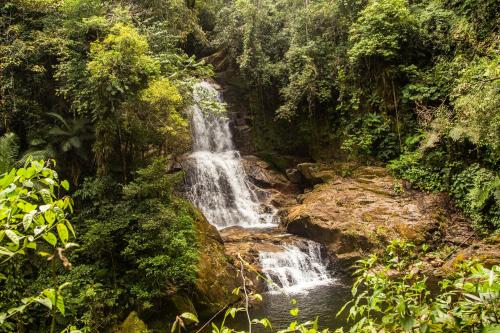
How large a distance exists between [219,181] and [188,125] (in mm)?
5060

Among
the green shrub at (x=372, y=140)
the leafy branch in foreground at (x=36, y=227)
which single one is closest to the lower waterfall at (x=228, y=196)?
the green shrub at (x=372, y=140)

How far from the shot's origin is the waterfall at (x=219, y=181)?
16109mm

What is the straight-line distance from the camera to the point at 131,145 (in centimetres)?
1145

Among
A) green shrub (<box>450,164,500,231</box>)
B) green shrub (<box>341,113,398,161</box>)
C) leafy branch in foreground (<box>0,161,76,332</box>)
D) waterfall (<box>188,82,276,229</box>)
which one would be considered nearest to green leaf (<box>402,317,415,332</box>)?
leafy branch in foreground (<box>0,161,76,332</box>)

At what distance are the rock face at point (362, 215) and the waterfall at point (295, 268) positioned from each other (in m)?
0.74

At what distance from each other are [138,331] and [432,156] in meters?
12.0

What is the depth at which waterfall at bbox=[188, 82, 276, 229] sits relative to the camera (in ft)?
52.9

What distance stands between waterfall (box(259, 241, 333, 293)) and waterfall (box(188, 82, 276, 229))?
137 inches

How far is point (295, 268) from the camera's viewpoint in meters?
11.6

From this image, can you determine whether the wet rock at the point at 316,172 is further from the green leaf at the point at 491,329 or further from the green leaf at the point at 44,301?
the green leaf at the point at 44,301

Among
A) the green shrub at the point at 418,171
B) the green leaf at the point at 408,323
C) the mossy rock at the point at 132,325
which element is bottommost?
the mossy rock at the point at 132,325

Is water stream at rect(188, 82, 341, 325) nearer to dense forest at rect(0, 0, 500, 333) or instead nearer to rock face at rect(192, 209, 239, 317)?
dense forest at rect(0, 0, 500, 333)

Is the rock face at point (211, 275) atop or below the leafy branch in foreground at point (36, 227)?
below

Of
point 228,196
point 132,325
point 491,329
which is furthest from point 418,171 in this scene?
point 491,329
